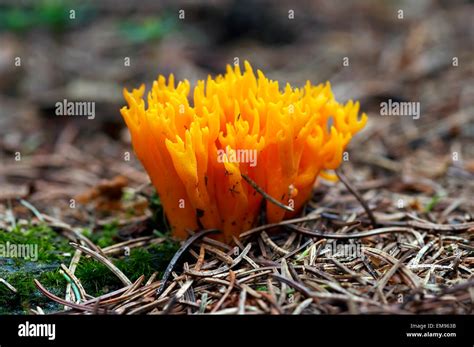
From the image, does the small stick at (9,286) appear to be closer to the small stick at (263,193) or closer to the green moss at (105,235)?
the green moss at (105,235)

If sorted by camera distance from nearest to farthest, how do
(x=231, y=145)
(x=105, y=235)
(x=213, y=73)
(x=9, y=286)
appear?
(x=9, y=286), (x=231, y=145), (x=105, y=235), (x=213, y=73)

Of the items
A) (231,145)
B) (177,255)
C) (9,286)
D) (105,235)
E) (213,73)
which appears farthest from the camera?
(213,73)

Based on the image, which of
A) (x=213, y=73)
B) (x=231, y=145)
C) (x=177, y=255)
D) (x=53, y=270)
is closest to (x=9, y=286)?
(x=53, y=270)

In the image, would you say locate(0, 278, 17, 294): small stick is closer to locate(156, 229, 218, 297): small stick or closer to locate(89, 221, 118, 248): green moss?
locate(89, 221, 118, 248): green moss

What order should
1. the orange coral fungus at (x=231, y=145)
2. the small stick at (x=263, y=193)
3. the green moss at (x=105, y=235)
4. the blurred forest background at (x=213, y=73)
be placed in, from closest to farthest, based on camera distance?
the orange coral fungus at (x=231, y=145) < the small stick at (x=263, y=193) < the green moss at (x=105, y=235) < the blurred forest background at (x=213, y=73)

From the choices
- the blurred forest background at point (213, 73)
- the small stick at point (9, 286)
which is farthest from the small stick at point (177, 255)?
the small stick at point (9, 286)

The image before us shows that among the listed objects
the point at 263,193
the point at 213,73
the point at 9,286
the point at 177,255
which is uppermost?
the point at 213,73

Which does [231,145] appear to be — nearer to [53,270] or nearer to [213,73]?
[53,270]

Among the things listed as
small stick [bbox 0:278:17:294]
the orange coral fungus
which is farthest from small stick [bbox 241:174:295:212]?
small stick [bbox 0:278:17:294]

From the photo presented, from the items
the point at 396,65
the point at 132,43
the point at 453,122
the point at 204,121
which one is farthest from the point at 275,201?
the point at 132,43
